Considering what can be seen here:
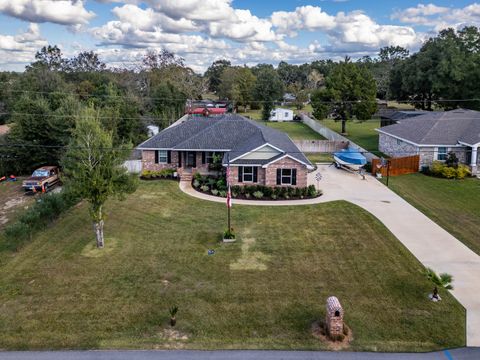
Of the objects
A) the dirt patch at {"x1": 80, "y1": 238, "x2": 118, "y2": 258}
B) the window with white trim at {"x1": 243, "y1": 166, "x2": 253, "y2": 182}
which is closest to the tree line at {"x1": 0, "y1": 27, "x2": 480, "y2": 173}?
the dirt patch at {"x1": 80, "y1": 238, "x2": 118, "y2": 258}

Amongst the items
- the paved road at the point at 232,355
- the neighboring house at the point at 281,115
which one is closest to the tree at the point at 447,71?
the neighboring house at the point at 281,115

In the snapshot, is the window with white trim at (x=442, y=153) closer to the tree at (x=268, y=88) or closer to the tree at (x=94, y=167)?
the tree at (x=94, y=167)

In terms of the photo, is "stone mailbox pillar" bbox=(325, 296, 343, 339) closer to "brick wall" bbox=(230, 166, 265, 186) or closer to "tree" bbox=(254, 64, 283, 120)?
"brick wall" bbox=(230, 166, 265, 186)

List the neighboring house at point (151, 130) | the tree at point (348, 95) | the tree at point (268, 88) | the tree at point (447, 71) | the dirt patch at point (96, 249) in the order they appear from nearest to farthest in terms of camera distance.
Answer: the dirt patch at point (96, 249)
the neighboring house at point (151, 130)
the tree at point (348, 95)
the tree at point (447, 71)
the tree at point (268, 88)

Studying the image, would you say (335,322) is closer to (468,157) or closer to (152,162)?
(152,162)

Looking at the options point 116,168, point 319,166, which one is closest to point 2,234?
point 116,168

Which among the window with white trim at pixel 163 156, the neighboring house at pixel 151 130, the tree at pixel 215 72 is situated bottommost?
the window with white trim at pixel 163 156
